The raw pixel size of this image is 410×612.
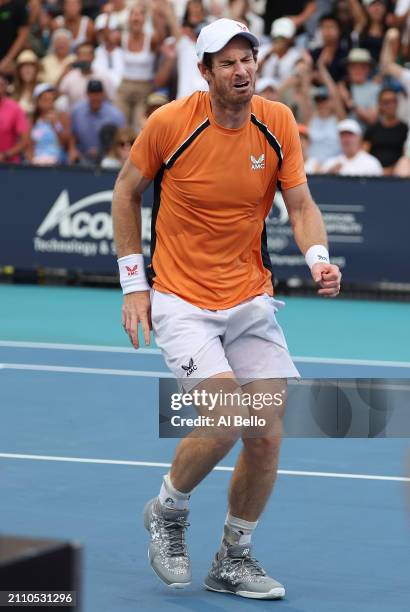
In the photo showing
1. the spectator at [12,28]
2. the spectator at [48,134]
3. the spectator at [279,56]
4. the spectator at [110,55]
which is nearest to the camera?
the spectator at [48,134]

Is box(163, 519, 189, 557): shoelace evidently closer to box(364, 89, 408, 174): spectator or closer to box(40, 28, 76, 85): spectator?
box(364, 89, 408, 174): spectator

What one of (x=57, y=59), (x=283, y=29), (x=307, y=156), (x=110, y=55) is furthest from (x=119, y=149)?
(x=57, y=59)

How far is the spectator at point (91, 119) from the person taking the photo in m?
17.0

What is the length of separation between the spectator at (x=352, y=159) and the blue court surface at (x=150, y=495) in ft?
14.9

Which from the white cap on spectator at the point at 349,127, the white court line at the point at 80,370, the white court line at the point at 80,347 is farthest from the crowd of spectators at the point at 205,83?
the white court line at the point at 80,370

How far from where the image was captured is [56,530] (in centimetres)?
622

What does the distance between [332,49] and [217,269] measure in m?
12.5

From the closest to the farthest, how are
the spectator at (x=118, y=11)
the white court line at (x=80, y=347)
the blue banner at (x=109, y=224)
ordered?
the white court line at (x=80, y=347), the blue banner at (x=109, y=224), the spectator at (x=118, y=11)

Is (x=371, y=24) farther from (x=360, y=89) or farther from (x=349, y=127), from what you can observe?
(x=349, y=127)

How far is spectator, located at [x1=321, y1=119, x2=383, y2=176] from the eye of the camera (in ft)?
50.1

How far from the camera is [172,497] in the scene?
5523 millimetres

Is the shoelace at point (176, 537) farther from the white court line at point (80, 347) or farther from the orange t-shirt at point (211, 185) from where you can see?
the white court line at point (80, 347)

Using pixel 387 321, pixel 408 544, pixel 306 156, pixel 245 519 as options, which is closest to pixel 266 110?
pixel 245 519

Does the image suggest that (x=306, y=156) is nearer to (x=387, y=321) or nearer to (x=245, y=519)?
(x=387, y=321)
